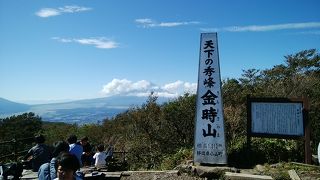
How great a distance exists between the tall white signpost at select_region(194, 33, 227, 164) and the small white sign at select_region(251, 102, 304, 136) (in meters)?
0.94

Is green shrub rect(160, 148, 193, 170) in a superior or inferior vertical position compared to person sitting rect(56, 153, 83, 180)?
inferior

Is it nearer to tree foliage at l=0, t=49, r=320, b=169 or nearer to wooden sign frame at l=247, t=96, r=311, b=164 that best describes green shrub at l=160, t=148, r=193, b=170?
tree foliage at l=0, t=49, r=320, b=169

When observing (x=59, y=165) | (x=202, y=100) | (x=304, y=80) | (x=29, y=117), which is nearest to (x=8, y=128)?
(x=29, y=117)

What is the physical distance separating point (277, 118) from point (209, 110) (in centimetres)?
165

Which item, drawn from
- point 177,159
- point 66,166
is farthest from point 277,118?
point 66,166

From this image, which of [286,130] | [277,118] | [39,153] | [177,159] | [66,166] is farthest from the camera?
[177,159]

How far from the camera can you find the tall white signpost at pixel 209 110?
898 centimetres

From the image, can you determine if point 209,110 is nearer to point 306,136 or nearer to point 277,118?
point 277,118

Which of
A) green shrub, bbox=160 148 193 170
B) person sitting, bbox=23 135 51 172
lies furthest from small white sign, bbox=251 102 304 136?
person sitting, bbox=23 135 51 172

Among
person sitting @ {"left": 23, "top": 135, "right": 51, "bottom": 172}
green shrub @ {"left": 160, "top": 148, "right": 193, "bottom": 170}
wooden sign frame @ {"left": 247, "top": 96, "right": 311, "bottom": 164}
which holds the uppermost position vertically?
wooden sign frame @ {"left": 247, "top": 96, "right": 311, "bottom": 164}

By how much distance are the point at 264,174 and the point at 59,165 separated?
5748mm

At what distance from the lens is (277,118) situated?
9.05 m

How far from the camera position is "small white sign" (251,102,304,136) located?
347 inches

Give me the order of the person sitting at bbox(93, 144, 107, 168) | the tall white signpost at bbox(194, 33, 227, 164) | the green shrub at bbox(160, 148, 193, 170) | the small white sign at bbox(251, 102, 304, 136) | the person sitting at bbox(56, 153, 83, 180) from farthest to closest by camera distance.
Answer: the green shrub at bbox(160, 148, 193, 170)
the person sitting at bbox(93, 144, 107, 168)
the tall white signpost at bbox(194, 33, 227, 164)
the small white sign at bbox(251, 102, 304, 136)
the person sitting at bbox(56, 153, 83, 180)
